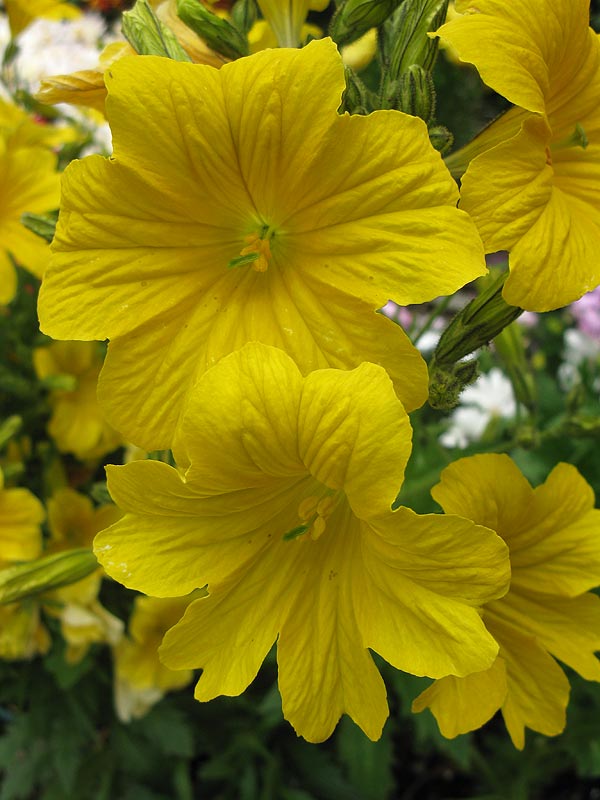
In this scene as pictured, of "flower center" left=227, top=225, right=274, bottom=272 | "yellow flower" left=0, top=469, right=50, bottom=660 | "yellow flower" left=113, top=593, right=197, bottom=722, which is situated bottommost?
"yellow flower" left=113, top=593, right=197, bottom=722

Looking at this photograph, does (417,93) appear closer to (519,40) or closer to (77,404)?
(519,40)

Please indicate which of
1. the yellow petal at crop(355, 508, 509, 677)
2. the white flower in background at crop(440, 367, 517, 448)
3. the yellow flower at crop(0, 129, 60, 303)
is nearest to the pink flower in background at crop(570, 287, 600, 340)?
the white flower in background at crop(440, 367, 517, 448)

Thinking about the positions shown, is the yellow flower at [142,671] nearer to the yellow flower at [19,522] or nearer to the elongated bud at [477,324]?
the yellow flower at [19,522]

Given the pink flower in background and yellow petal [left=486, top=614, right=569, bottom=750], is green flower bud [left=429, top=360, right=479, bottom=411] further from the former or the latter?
the pink flower in background

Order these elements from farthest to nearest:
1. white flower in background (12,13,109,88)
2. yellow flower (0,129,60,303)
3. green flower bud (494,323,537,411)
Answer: white flower in background (12,13,109,88) < yellow flower (0,129,60,303) < green flower bud (494,323,537,411)

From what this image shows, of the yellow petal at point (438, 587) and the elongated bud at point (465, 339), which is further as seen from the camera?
the elongated bud at point (465, 339)

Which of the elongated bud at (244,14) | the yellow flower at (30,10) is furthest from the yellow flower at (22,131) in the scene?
the elongated bud at (244,14)

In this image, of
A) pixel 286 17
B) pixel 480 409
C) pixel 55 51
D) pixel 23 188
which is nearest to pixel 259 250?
pixel 286 17
